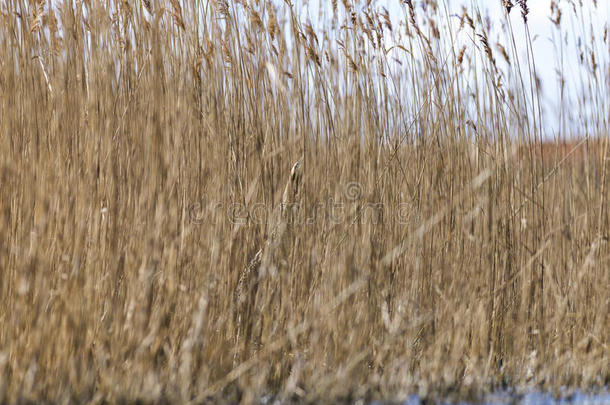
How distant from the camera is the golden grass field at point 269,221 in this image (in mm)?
1994

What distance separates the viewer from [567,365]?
7.82 feet

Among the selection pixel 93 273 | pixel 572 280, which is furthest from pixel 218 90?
pixel 572 280

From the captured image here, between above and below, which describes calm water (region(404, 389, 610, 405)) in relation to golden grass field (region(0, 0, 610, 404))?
below

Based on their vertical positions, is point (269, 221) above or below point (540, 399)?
above

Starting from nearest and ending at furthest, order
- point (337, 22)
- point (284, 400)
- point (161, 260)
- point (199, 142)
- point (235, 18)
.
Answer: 1. point (284, 400)
2. point (161, 260)
3. point (199, 142)
4. point (235, 18)
5. point (337, 22)

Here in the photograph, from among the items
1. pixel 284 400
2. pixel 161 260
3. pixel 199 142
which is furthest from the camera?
pixel 199 142

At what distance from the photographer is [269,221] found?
7.43 ft

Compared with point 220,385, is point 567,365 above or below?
below

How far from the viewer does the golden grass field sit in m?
1.99

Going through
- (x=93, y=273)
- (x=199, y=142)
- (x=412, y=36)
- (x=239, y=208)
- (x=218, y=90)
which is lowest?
(x=93, y=273)

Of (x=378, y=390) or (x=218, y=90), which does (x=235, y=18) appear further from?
(x=378, y=390)

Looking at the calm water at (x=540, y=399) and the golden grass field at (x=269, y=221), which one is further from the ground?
the golden grass field at (x=269, y=221)

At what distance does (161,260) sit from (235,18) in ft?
3.06

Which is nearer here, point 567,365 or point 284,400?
point 284,400
